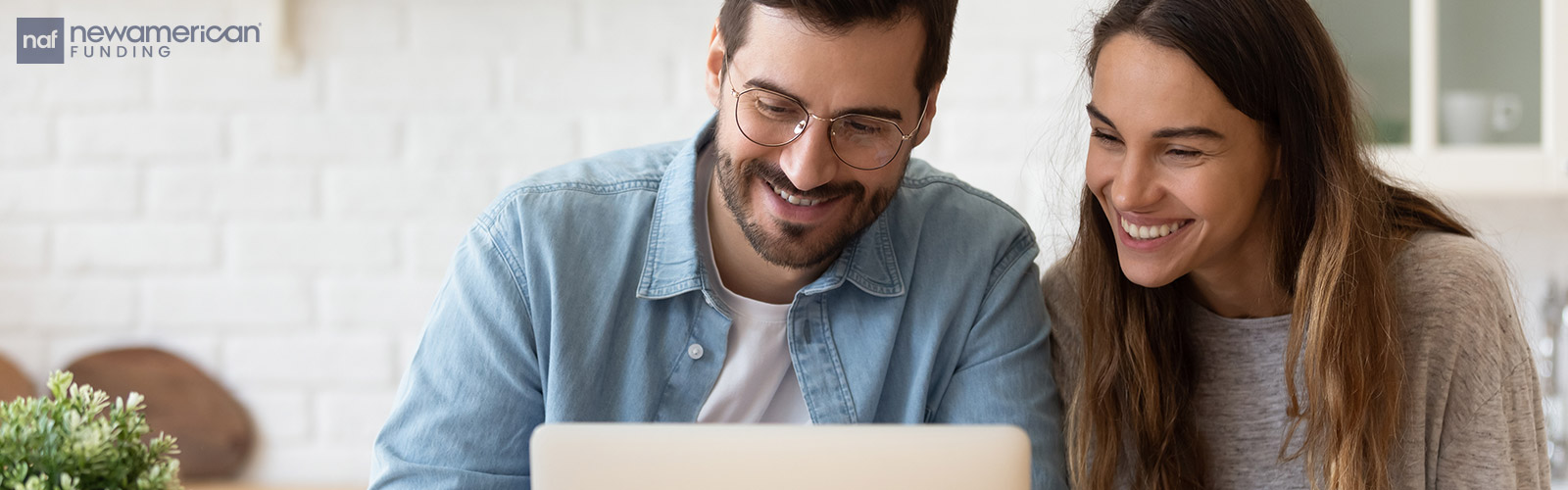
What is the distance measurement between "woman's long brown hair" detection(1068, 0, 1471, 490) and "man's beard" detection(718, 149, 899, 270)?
33 cm

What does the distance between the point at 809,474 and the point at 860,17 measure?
606 millimetres

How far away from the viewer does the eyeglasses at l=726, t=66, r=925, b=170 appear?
1328 millimetres

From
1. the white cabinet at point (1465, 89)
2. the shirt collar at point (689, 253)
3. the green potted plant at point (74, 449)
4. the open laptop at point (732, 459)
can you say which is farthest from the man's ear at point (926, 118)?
the white cabinet at point (1465, 89)

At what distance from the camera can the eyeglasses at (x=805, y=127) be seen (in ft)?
4.36

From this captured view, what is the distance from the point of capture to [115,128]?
2.11m

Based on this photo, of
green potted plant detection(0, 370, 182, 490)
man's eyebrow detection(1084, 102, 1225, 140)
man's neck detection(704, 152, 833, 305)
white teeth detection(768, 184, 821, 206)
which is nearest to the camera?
green potted plant detection(0, 370, 182, 490)

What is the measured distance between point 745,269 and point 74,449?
80 cm

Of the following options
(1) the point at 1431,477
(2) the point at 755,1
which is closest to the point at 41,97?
(2) the point at 755,1

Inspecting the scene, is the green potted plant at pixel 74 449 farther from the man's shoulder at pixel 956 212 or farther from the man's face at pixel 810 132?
the man's shoulder at pixel 956 212

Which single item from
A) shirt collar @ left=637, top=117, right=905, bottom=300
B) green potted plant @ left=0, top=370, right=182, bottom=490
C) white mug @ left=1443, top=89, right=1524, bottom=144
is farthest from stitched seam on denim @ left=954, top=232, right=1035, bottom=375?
white mug @ left=1443, top=89, right=1524, bottom=144

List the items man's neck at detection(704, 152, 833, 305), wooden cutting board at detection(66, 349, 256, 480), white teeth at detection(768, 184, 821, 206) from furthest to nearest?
wooden cutting board at detection(66, 349, 256, 480) < man's neck at detection(704, 152, 833, 305) < white teeth at detection(768, 184, 821, 206)

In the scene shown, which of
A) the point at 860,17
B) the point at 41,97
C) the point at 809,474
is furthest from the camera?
the point at 41,97

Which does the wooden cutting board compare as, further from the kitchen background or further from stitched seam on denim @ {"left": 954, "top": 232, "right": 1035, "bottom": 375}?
stitched seam on denim @ {"left": 954, "top": 232, "right": 1035, "bottom": 375}

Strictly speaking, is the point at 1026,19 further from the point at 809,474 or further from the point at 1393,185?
the point at 809,474
